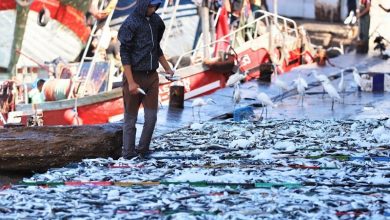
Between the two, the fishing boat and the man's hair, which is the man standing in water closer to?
the fishing boat

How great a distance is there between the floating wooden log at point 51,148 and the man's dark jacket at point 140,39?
0.69 meters

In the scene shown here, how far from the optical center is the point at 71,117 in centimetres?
1570

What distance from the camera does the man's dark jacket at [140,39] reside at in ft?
25.8

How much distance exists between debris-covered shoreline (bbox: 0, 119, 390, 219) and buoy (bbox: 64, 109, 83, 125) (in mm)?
6791

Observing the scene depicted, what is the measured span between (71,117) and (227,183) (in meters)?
9.64

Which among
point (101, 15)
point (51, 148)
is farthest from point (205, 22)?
point (51, 148)

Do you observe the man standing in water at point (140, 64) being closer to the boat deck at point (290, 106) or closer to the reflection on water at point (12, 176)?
the reflection on water at point (12, 176)

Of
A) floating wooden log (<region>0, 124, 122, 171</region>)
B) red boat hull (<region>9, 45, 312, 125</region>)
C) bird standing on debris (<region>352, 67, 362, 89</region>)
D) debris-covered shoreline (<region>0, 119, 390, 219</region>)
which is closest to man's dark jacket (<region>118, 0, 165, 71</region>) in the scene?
floating wooden log (<region>0, 124, 122, 171</region>)

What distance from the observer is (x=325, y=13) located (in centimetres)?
3297

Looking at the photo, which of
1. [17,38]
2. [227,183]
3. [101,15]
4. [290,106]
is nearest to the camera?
[227,183]

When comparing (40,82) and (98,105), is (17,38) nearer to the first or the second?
(40,82)

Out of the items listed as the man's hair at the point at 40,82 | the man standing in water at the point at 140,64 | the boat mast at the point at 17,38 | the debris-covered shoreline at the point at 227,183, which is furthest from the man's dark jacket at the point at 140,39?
the boat mast at the point at 17,38

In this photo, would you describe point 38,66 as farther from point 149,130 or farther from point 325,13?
point 325,13

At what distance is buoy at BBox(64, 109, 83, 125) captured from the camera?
1566 cm
